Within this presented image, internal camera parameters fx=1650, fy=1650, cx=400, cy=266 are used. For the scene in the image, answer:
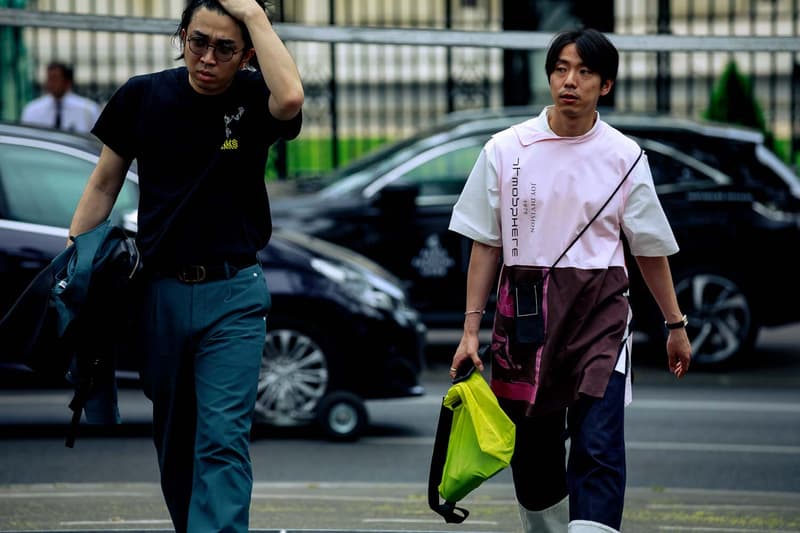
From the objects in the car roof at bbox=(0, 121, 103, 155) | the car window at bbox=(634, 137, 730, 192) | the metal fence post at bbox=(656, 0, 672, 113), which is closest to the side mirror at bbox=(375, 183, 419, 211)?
the car window at bbox=(634, 137, 730, 192)

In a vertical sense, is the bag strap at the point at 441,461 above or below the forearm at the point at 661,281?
below

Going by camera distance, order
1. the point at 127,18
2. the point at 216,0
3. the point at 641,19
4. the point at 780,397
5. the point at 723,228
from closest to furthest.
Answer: the point at 216,0
the point at 127,18
the point at 780,397
the point at 723,228
the point at 641,19

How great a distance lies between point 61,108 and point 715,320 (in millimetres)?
6252

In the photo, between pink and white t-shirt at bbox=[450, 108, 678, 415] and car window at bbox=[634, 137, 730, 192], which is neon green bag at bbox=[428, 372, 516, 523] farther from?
car window at bbox=[634, 137, 730, 192]

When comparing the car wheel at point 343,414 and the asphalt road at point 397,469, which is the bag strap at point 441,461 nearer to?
the asphalt road at point 397,469

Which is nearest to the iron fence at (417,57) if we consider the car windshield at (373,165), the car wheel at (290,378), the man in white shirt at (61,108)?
the man in white shirt at (61,108)

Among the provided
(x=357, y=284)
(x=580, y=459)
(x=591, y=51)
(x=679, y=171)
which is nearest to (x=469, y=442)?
(x=580, y=459)

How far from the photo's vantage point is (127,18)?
29.8ft

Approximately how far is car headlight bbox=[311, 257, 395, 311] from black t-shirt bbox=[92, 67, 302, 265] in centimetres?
413

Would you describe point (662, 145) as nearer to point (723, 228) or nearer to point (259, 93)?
point (723, 228)

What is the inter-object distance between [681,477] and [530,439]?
3.00m

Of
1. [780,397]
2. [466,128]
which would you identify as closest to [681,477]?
[780,397]

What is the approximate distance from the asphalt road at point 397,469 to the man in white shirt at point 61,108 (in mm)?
4359

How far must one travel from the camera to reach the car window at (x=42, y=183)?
8.65 m
